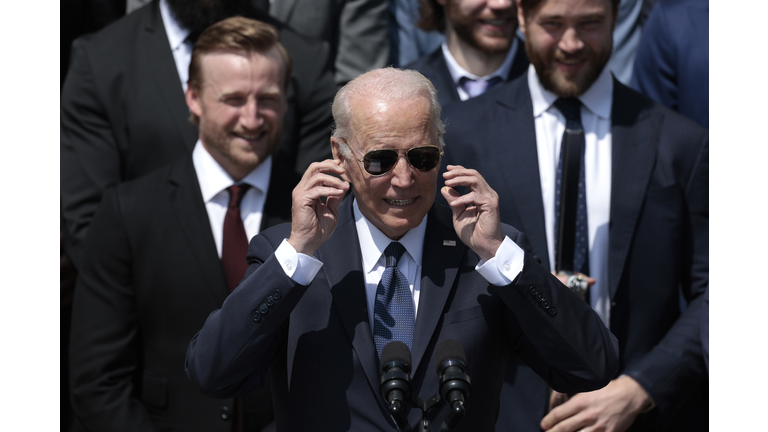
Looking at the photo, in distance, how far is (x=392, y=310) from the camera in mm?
2846

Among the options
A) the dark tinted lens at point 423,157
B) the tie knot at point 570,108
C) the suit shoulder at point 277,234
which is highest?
the dark tinted lens at point 423,157

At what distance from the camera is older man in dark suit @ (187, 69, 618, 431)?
106 inches

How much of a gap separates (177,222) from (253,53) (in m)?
0.89

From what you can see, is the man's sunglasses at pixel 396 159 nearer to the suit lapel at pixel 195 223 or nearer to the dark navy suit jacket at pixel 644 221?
the dark navy suit jacket at pixel 644 221

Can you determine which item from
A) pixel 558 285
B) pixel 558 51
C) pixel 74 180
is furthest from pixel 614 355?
pixel 74 180

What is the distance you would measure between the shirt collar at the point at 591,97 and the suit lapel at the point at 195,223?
1.63m

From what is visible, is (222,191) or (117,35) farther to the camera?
(117,35)

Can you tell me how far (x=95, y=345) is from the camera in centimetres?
404

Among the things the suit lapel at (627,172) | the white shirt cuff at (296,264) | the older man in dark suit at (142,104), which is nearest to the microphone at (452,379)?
the white shirt cuff at (296,264)

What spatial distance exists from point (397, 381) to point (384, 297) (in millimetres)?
604

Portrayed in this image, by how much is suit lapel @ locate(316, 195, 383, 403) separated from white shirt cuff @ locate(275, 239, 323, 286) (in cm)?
16

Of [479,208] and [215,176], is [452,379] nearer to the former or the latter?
[479,208]

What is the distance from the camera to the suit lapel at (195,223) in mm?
4027

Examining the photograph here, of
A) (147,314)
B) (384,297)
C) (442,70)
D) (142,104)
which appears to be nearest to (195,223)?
(147,314)
